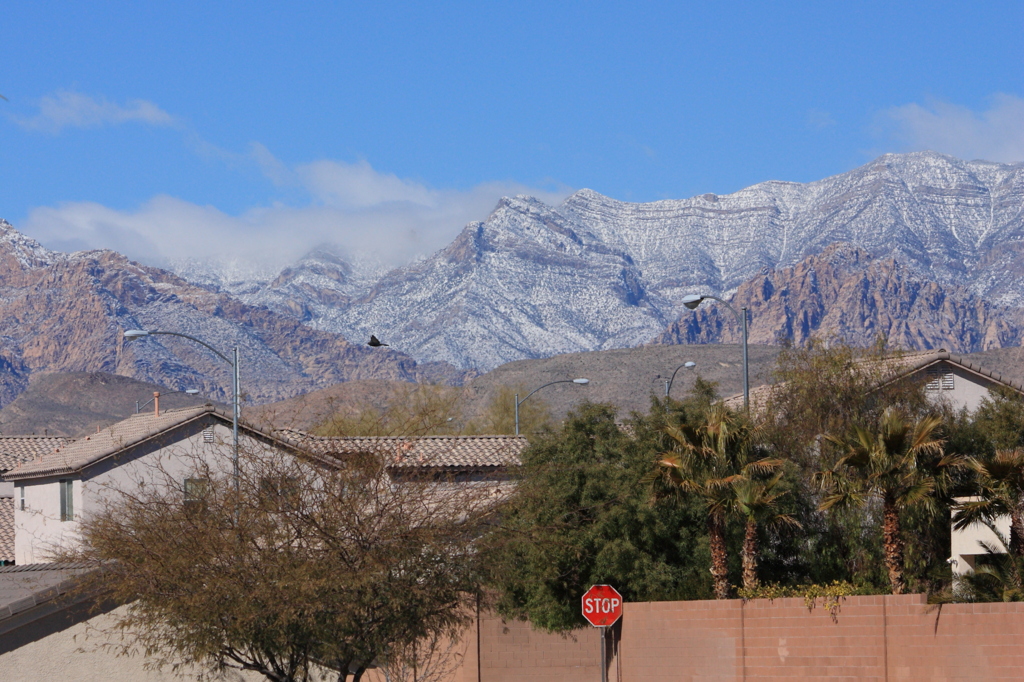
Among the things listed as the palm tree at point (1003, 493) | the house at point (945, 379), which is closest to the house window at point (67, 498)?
the house at point (945, 379)

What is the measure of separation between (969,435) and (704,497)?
732 centimetres

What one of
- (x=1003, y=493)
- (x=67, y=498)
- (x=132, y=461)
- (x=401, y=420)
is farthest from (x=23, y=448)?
(x=1003, y=493)

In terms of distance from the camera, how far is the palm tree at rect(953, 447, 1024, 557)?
90.2 feet

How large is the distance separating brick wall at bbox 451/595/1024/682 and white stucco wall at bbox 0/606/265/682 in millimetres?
12583

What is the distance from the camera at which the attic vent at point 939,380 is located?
46.0 meters

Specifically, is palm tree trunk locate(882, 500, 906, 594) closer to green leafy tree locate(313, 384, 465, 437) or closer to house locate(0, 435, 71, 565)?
green leafy tree locate(313, 384, 465, 437)

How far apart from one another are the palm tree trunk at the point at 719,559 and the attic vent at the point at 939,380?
1676 centimetres

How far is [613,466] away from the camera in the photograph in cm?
3650

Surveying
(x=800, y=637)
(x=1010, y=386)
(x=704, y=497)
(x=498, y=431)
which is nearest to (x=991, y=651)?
(x=800, y=637)

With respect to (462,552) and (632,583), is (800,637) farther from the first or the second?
(462,552)

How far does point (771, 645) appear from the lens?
94.8 ft

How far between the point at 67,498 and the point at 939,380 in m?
33.0

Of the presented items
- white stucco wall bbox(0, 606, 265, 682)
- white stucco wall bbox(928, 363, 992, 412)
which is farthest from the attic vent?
white stucco wall bbox(0, 606, 265, 682)

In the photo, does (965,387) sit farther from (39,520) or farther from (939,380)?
(39,520)
